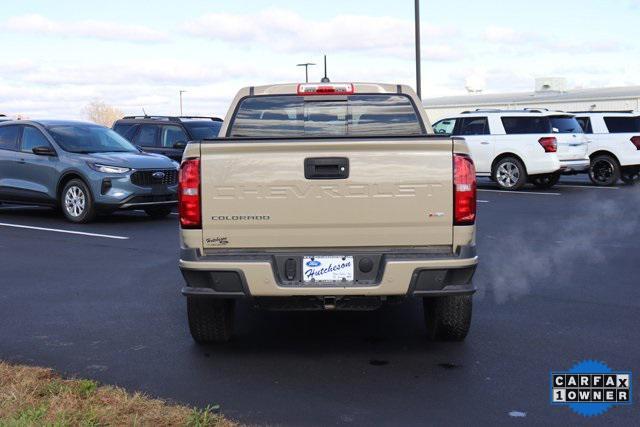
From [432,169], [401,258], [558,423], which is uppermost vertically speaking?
[432,169]

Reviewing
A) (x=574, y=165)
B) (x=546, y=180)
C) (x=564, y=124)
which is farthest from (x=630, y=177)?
(x=564, y=124)

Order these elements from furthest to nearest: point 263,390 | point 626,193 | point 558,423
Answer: point 626,193
point 263,390
point 558,423

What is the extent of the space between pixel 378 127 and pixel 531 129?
560 inches

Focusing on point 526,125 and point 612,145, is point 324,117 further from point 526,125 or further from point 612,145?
point 612,145

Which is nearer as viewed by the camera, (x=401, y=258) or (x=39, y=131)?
(x=401, y=258)

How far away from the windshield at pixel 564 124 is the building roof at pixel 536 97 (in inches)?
1041

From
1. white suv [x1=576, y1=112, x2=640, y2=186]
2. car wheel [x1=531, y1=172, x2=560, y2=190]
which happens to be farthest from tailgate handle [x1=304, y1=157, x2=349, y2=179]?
white suv [x1=576, y1=112, x2=640, y2=186]

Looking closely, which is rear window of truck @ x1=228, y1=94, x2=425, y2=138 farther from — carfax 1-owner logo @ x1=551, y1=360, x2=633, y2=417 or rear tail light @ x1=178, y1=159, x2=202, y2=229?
carfax 1-owner logo @ x1=551, y1=360, x2=633, y2=417

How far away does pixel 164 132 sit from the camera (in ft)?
59.9

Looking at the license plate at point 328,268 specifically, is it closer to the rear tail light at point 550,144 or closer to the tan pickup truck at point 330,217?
the tan pickup truck at point 330,217

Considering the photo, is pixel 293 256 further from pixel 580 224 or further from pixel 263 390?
pixel 580 224

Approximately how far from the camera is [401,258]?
17.5 feet

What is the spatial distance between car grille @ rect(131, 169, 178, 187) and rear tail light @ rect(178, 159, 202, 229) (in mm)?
8423

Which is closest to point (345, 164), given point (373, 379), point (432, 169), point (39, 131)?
point (432, 169)
